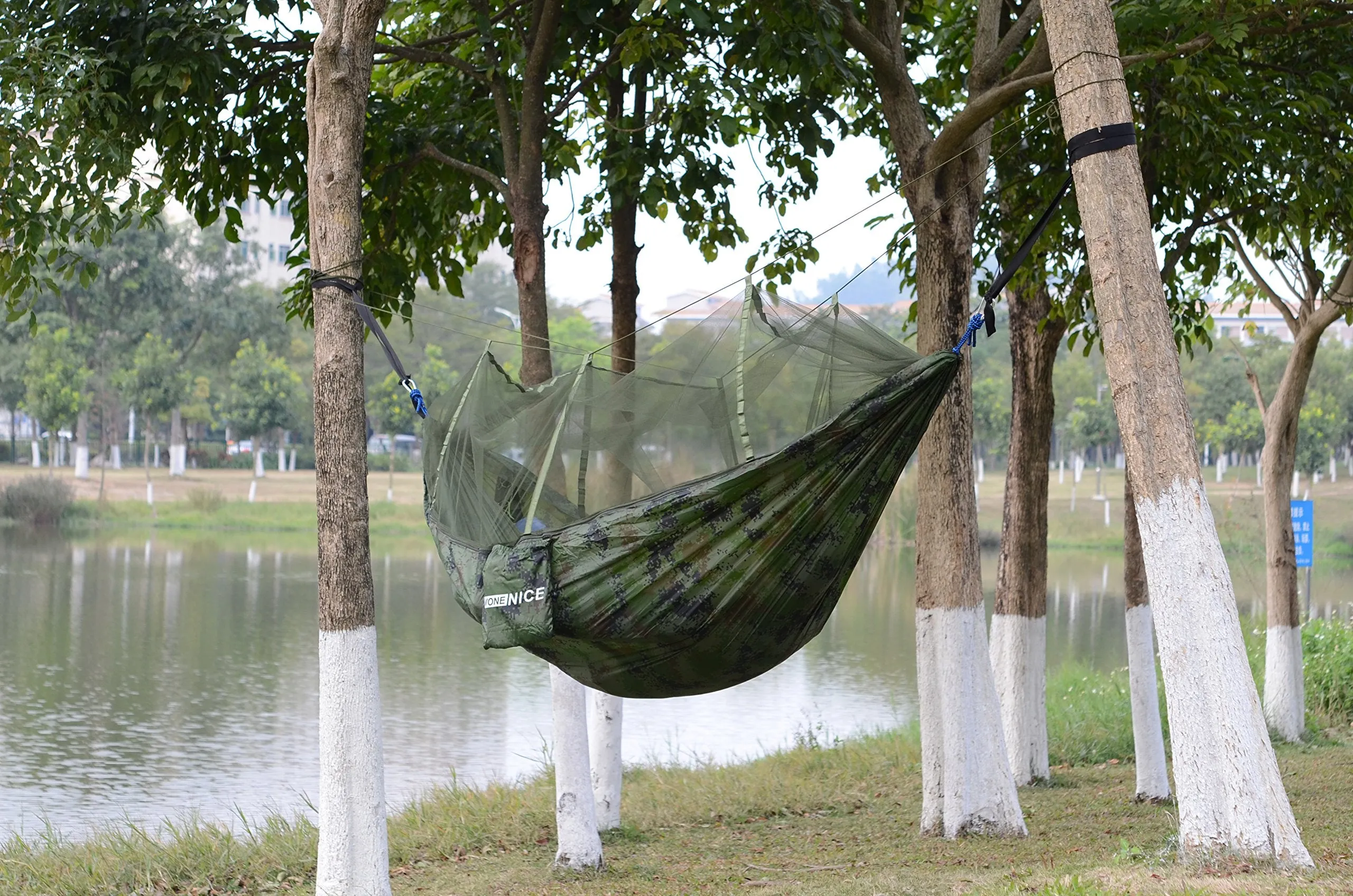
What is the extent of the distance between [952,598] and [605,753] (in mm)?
1891

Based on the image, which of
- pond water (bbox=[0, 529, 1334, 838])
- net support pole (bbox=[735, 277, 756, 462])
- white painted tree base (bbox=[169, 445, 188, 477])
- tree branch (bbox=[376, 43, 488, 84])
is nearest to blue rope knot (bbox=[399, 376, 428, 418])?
net support pole (bbox=[735, 277, 756, 462])

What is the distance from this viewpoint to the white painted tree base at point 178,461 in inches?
1407

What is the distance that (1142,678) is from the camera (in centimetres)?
721

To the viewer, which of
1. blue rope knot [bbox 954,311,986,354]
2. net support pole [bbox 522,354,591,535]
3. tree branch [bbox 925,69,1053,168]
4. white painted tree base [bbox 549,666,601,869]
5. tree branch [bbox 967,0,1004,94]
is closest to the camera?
net support pole [bbox 522,354,591,535]

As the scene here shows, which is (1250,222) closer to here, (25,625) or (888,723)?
(888,723)

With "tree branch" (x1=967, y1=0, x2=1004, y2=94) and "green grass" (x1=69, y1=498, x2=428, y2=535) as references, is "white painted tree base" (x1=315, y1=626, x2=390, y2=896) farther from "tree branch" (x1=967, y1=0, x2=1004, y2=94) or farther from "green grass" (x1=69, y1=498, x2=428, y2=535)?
"green grass" (x1=69, y1=498, x2=428, y2=535)

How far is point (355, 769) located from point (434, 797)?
10.4ft

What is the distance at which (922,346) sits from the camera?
5.81m

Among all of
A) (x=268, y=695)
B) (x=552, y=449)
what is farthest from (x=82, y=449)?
(x=552, y=449)

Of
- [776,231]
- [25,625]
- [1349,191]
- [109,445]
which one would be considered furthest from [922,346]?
[109,445]

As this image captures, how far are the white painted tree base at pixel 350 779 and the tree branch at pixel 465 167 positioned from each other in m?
2.28

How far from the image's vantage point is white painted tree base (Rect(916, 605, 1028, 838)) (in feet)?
18.5

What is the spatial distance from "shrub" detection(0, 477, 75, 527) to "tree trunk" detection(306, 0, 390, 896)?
26.5 m

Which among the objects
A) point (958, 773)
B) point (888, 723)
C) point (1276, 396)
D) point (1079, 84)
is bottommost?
point (888, 723)
